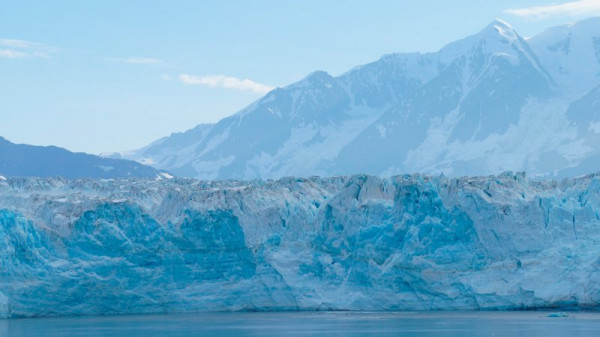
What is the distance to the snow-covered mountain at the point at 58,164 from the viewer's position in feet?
481

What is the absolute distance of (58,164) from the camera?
505ft

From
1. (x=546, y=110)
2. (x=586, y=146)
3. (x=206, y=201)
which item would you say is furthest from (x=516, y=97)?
(x=206, y=201)

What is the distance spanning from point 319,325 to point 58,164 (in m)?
113

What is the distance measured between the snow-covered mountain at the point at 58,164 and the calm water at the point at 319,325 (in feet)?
312

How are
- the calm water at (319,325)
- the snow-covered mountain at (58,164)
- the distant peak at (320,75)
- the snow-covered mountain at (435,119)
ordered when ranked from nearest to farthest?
the calm water at (319,325), the snow-covered mountain at (58,164), the snow-covered mountain at (435,119), the distant peak at (320,75)

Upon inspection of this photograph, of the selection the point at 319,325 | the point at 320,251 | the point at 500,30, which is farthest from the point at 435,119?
the point at 319,325

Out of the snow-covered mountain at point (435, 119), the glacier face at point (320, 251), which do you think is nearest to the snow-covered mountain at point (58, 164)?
the snow-covered mountain at point (435, 119)

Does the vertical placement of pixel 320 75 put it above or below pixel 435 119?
above

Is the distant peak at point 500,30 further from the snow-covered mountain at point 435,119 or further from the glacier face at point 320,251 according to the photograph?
the glacier face at point 320,251

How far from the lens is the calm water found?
41.7m

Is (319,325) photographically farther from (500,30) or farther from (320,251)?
(500,30)

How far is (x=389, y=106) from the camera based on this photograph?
580 feet

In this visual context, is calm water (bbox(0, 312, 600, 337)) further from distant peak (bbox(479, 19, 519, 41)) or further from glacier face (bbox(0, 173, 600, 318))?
distant peak (bbox(479, 19, 519, 41))

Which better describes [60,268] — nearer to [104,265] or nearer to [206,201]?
[104,265]
